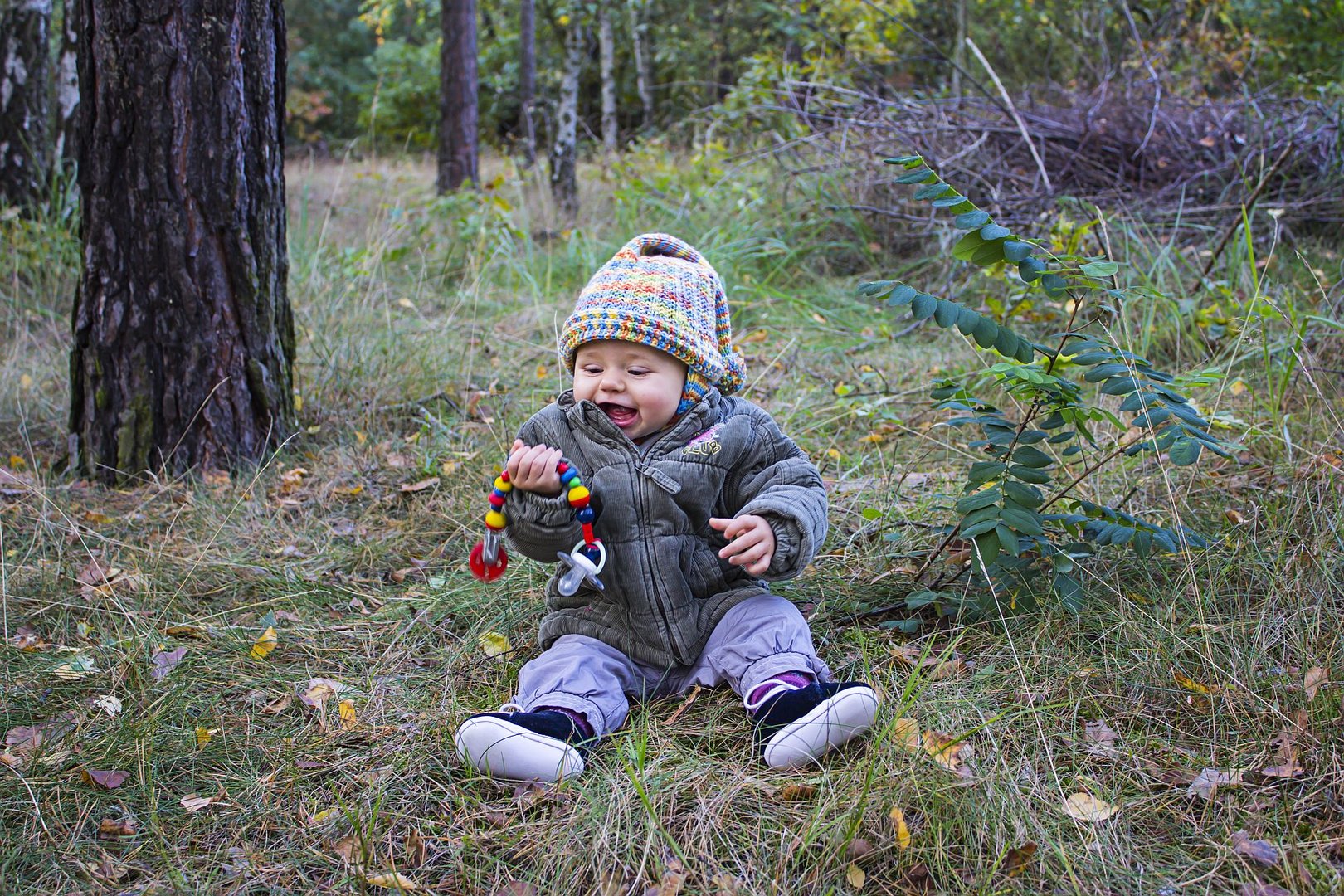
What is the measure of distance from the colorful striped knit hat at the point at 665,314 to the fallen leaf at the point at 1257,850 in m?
1.39

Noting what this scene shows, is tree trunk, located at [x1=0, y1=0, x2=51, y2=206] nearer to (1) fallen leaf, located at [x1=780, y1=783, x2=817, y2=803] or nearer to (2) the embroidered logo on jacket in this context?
(2) the embroidered logo on jacket

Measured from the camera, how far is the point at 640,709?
2.31 meters

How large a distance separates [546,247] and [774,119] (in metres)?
2.08

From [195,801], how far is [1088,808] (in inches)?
68.1

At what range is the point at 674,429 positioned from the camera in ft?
7.61

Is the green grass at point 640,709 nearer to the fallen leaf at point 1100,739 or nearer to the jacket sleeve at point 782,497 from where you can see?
the fallen leaf at point 1100,739

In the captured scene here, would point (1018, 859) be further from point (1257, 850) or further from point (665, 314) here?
point (665, 314)

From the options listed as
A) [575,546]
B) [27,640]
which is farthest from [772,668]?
[27,640]

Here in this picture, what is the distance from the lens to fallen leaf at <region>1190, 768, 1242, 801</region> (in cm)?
183

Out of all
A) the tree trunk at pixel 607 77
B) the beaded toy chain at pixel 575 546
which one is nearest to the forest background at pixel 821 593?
the beaded toy chain at pixel 575 546

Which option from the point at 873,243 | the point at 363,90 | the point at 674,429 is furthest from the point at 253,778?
the point at 363,90

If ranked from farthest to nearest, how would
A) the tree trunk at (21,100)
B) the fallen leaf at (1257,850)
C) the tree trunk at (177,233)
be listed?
the tree trunk at (21,100)
the tree trunk at (177,233)
the fallen leaf at (1257,850)

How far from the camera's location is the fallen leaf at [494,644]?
8.55ft

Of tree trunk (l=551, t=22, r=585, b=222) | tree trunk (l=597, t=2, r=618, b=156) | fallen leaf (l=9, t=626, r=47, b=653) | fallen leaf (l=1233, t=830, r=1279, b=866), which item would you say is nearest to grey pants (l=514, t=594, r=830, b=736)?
fallen leaf (l=1233, t=830, r=1279, b=866)
